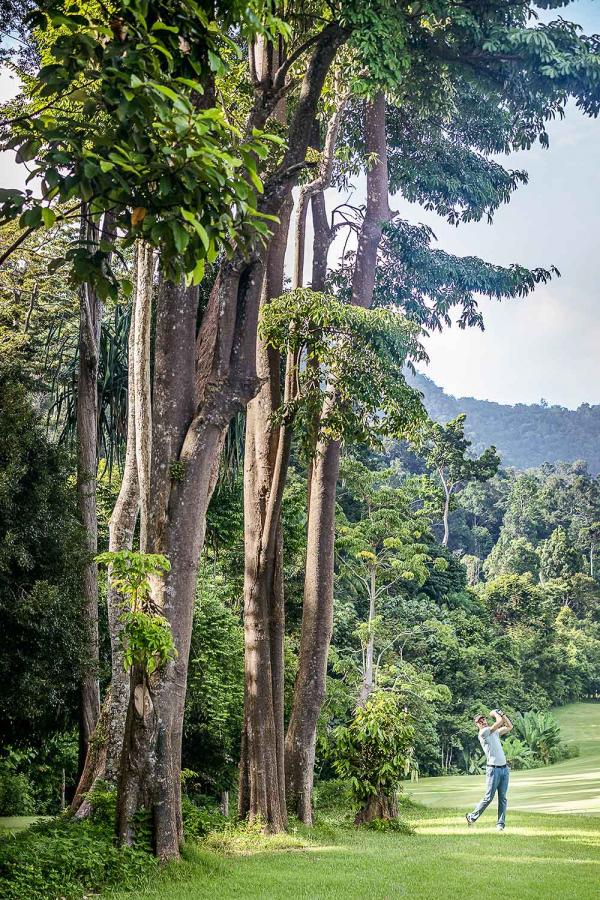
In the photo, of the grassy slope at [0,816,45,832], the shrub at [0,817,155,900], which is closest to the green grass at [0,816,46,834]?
the grassy slope at [0,816,45,832]

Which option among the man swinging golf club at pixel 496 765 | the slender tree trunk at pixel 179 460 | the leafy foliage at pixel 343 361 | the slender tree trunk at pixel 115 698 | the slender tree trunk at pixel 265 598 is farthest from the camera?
the leafy foliage at pixel 343 361

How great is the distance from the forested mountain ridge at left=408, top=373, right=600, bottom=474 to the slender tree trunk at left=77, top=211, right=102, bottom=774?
98.4 m

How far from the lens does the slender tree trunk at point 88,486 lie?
10.5 metres

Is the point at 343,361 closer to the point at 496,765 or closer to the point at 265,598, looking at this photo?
the point at 265,598

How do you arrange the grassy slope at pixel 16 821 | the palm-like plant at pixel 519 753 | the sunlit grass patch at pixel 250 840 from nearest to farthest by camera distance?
the sunlit grass patch at pixel 250 840
the grassy slope at pixel 16 821
the palm-like plant at pixel 519 753

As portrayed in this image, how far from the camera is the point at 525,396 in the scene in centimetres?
13012

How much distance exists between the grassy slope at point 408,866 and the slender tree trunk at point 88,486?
3.21m

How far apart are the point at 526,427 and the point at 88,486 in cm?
11662

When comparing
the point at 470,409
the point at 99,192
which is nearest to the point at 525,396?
the point at 470,409

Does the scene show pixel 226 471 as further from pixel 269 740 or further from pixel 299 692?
pixel 269 740

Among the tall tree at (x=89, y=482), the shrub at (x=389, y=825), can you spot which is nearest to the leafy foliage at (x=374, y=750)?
the shrub at (x=389, y=825)

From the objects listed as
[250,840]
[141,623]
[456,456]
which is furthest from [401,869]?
[456,456]

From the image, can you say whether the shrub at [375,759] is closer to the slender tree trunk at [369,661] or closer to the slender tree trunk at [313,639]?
the slender tree trunk at [313,639]

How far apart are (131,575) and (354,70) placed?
676cm
